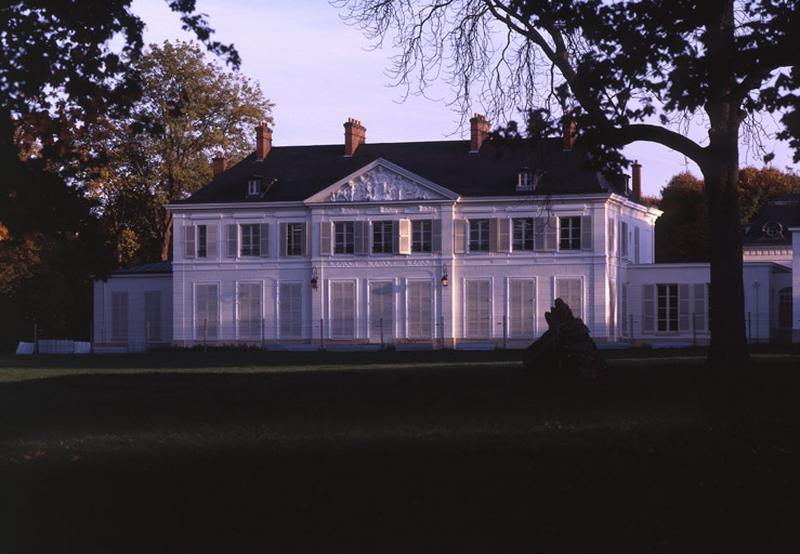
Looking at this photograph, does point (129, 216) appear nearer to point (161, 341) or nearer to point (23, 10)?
point (161, 341)

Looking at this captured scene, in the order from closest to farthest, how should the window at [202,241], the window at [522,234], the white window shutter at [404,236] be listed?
1. the window at [522,234]
2. the white window shutter at [404,236]
3. the window at [202,241]

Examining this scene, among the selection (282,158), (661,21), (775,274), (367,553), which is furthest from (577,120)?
(282,158)

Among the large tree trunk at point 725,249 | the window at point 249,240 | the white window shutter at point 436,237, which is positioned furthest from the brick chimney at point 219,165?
the large tree trunk at point 725,249

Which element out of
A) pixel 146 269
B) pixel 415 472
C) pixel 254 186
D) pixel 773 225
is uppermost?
pixel 254 186

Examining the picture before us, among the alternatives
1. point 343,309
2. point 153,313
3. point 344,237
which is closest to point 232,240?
point 344,237

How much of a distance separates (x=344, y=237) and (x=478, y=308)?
6.66 m

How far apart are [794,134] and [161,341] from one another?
40564 mm

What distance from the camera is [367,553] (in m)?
8.02

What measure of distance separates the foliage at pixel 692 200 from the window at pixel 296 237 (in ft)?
89.3

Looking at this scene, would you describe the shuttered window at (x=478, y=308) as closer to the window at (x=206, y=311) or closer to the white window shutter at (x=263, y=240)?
the white window shutter at (x=263, y=240)

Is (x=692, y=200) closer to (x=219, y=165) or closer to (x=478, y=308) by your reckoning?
(x=478, y=308)

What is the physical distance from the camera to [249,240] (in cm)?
5522

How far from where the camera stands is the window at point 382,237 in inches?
2101

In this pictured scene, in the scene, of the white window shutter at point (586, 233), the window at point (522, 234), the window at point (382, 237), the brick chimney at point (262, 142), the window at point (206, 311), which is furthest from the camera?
the brick chimney at point (262, 142)
